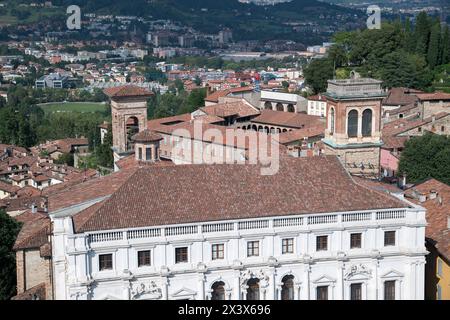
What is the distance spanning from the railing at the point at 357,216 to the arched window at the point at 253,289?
156 inches

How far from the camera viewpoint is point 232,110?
3083 inches

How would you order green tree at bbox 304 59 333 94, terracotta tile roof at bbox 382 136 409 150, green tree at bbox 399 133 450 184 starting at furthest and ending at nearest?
1. green tree at bbox 304 59 333 94
2. terracotta tile roof at bbox 382 136 409 150
3. green tree at bbox 399 133 450 184

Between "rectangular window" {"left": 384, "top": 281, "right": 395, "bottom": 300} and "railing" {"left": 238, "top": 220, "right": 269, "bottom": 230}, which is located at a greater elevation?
"railing" {"left": 238, "top": 220, "right": 269, "bottom": 230}

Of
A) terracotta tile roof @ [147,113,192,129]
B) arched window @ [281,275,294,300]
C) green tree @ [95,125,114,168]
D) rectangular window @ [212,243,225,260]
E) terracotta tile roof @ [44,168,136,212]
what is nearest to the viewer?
rectangular window @ [212,243,225,260]

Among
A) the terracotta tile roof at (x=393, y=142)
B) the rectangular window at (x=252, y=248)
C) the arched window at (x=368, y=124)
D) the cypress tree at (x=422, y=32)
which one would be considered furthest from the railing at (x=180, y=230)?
the cypress tree at (x=422, y=32)

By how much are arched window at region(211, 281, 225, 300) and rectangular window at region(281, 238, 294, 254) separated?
8.37 ft

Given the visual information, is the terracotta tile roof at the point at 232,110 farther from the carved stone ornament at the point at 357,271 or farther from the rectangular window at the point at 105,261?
the rectangular window at the point at 105,261

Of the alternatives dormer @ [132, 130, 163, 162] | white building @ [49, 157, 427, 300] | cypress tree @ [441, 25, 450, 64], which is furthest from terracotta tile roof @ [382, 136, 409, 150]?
cypress tree @ [441, 25, 450, 64]

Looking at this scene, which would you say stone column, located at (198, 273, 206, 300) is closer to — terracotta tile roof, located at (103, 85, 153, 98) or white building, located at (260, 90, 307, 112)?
terracotta tile roof, located at (103, 85, 153, 98)

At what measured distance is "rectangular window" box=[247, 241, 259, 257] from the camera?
2814 cm

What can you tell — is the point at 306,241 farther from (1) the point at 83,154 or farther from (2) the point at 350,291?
(1) the point at 83,154

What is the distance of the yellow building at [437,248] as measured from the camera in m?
30.4

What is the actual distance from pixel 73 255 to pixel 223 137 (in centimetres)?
3705
